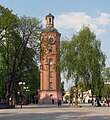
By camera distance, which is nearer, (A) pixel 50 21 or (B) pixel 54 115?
(B) pixel 54 115

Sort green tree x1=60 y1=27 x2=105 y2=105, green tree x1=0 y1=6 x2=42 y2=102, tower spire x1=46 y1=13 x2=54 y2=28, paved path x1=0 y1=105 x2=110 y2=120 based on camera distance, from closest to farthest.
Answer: paved path x1=0 y1=105 x2=110 y2=120 < green tree x1=0 y1=6 x2=42 y2=102 < green tree x1=60 y1=27 x2=105 y2=105 < tower spire x1=46 y1=13 x2=54 y2=28

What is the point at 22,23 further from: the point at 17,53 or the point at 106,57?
the point at 106,57

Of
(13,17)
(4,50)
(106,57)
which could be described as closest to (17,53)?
(4,50)

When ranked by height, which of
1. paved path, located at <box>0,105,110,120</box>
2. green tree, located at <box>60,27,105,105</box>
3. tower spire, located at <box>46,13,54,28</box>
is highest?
tower spire, located at <box>46,13,54,28</box>

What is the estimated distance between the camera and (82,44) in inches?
2499

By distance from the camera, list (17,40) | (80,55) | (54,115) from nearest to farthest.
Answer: (54,115) < (17,40) < (80,55)

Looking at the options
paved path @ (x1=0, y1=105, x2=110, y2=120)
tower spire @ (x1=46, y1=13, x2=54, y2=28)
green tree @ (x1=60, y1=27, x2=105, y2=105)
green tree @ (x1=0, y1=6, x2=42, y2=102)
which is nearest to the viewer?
paved path @ (x1=0, y1=105, x2=110, y2=120)

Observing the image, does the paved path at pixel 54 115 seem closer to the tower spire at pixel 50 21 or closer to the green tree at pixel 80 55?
the green tree at pixel 80 55

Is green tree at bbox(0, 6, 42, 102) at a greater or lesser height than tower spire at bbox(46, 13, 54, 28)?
lesser

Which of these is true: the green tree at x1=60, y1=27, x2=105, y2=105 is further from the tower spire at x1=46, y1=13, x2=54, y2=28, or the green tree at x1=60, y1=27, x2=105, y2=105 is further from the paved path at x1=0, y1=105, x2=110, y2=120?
the tower spire at x1=46, y1=13, x2=54, y2=28

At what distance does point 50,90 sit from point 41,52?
5764cm

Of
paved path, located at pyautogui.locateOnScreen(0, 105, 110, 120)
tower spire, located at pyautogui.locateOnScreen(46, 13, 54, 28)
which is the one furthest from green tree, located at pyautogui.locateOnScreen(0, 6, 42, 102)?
tower spire, located at pyautogui.locateOnScreen(46, 13, 54, 28)

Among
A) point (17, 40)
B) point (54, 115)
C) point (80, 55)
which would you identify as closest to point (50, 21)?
point (80, 55)

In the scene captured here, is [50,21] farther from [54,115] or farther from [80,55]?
[54,115]
